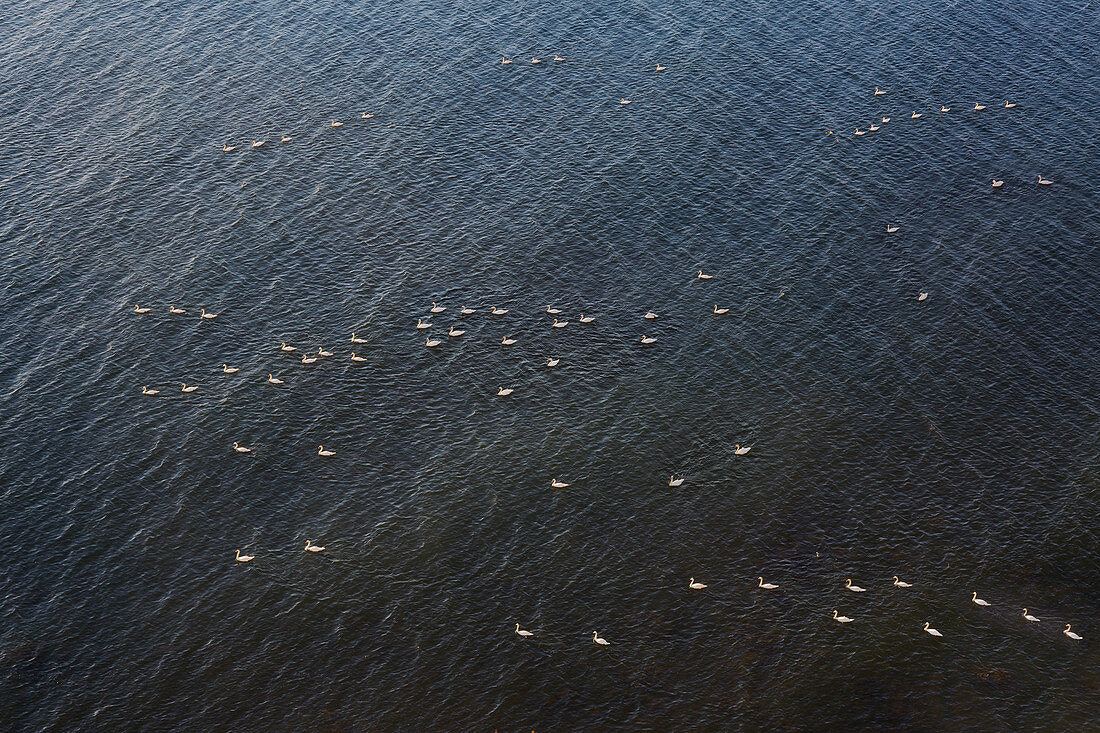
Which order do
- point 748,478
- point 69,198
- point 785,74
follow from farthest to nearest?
1. point 785,74
2. point 69,198
3. point 748,478

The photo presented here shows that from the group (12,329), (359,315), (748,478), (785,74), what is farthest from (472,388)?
(785,74)

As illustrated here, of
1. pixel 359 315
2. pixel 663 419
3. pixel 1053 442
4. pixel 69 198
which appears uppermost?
pixel 69 198

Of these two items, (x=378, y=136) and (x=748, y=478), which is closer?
(x=748, y=478)

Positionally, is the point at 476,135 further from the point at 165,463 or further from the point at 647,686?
the point at 647,686

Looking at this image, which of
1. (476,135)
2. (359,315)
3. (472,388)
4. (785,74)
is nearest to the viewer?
(472,388)

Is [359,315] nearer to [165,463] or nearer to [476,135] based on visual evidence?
[165,463]

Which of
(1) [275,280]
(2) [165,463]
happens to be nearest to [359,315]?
(1) [275,280]

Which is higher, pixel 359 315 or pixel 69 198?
pixel 69 198
